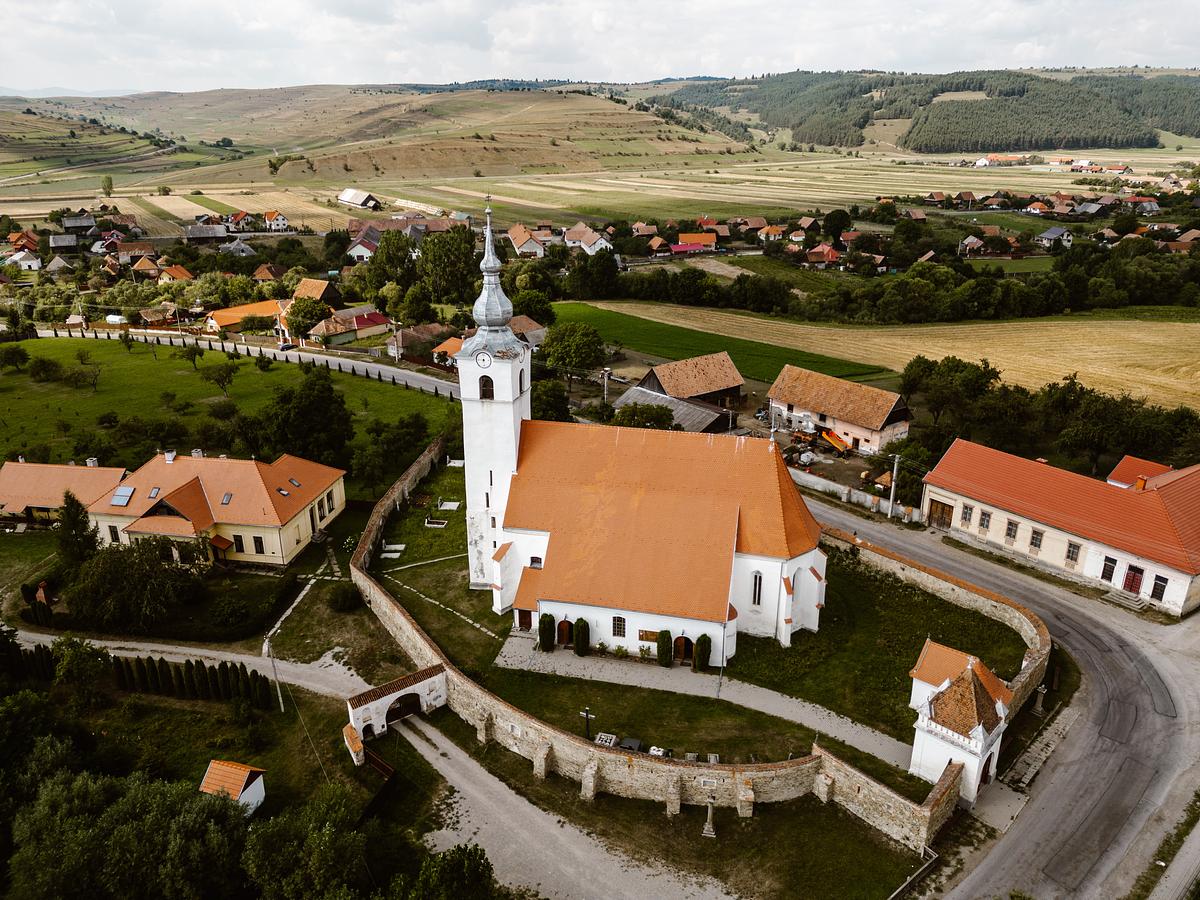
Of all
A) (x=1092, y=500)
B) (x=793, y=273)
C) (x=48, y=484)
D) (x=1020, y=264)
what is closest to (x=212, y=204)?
(x=793, y=273)

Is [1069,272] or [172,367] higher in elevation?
[1069,272]

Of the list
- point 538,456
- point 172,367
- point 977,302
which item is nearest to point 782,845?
point 538,456

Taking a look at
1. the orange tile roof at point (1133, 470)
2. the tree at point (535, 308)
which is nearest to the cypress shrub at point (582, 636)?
the orange tile roof at point (1133, 470)

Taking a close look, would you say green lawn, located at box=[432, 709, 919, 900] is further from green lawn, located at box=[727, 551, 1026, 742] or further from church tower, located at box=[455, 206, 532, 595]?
church tower, located at box=[455, 206, 532, 595]

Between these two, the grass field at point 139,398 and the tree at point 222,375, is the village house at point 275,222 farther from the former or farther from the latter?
the tree at point 222,375

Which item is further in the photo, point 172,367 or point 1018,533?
point 172,367

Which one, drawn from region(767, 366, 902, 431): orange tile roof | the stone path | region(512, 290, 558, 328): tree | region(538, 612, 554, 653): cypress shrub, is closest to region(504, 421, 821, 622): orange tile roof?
region(538, 612, 554, 653): cypress shrub

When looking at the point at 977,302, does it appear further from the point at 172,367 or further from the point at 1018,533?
the point at 172,367

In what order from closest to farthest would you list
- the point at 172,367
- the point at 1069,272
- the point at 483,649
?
the point at 483,649, the point at 172,367, the point at 1069,272
